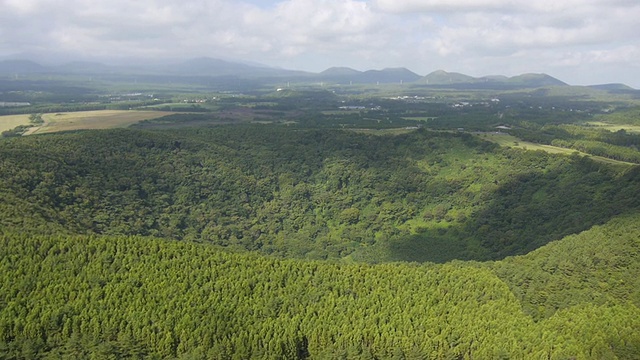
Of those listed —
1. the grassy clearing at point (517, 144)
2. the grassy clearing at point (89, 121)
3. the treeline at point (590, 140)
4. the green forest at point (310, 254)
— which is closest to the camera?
the green forest at point (310, 254)

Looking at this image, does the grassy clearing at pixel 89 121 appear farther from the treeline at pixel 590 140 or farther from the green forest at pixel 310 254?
the treeline at pixel 590 140

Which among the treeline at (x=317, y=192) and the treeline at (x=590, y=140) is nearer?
the treeline at (x=317, y=192)

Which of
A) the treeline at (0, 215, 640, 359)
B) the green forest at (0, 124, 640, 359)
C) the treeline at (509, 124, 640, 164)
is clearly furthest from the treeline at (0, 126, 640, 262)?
the treeline at (509, 124, 640, 164)

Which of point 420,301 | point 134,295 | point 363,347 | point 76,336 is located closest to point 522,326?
point 420,301

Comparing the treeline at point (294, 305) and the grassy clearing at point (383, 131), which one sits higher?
the grassy clearing at point (383, 131)

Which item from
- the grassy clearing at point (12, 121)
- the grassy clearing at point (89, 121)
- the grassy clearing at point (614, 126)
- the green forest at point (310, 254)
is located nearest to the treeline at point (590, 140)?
the grassy clearing at point (614, 126)

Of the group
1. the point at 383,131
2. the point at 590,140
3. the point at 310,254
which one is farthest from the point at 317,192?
the point at 590,140

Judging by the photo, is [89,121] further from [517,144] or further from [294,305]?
[294,305]

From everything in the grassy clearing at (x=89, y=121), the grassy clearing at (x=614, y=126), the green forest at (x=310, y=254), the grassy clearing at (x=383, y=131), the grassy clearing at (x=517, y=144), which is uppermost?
the grassy clearing at (x=89, y=121)

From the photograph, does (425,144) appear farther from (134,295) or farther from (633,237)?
(134,295)
